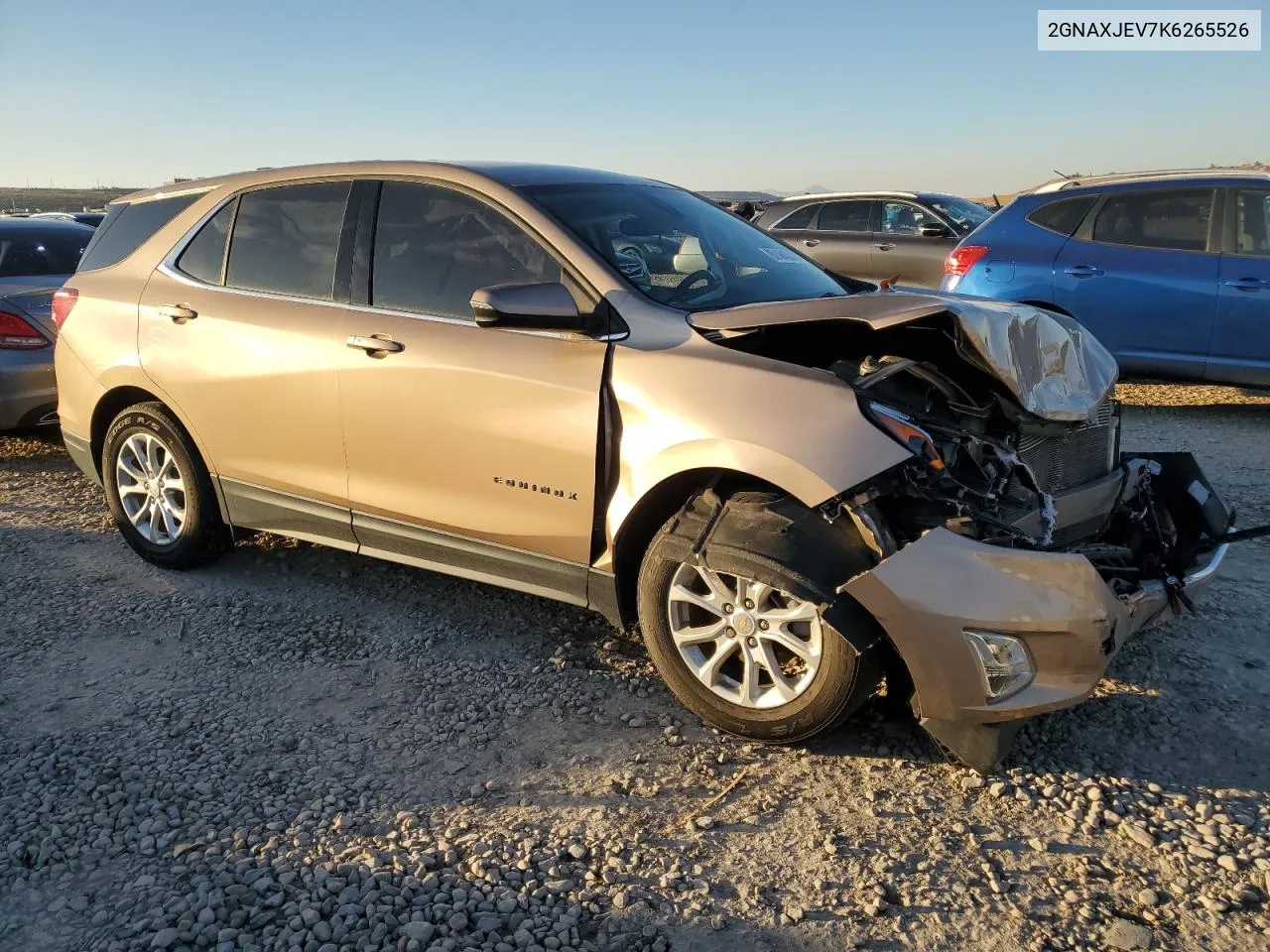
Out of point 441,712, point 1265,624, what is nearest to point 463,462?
point 441,712

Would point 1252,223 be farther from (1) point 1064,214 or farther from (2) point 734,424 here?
(2) point 734,424

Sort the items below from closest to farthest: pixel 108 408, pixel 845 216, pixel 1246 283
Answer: pixel 108 408 → pixel 1246 283 → pixel 845 216

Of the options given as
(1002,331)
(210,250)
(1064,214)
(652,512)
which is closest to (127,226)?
(210,250)

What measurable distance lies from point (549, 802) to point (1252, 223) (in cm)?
676

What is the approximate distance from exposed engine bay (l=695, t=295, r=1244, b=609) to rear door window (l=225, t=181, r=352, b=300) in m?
1.82

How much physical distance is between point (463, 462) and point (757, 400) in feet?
3.96

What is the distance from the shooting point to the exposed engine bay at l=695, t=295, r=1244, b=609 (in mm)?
2982

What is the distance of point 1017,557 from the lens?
2.78 metres

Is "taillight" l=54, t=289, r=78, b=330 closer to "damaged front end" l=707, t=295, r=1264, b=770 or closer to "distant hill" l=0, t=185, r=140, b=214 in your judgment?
"damaged front end" l=707, t=295, r=1264, b=770

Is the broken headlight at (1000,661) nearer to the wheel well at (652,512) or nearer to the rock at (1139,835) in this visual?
the rock at (1139,835)

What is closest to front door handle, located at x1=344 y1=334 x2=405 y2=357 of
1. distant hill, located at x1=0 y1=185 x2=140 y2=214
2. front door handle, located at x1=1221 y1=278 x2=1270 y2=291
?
front door handle, located at x1=1221 y1=278 x2=1270 y2=291

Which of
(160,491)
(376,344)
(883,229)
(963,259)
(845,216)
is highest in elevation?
(845,216)

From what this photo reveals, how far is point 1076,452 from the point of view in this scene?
3592 millimetres

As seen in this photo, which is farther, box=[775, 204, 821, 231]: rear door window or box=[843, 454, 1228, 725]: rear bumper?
box=[775, 204, 821, 231]: rear door window
